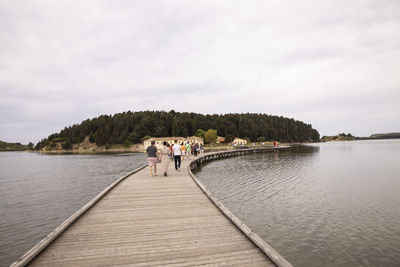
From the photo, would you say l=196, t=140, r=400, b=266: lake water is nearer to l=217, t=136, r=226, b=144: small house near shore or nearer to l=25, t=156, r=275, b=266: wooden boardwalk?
l=25, t=156, r=275, b=266: wooden boardwalk

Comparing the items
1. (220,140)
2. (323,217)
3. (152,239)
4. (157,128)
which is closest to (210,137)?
(220,140)

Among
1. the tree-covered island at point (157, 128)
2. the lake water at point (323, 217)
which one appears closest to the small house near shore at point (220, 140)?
the tree-covered island at point (157, 128)

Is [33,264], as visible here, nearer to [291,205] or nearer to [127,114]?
[291,205]

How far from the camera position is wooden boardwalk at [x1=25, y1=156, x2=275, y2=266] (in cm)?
448

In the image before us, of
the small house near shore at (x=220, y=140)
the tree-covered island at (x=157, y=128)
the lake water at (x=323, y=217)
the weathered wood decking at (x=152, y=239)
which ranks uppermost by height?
the tree-covered island at (x=157, y=128)

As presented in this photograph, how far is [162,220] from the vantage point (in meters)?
6.84

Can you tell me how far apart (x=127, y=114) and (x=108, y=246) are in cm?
17157

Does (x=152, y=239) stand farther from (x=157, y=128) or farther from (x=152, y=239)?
(x=157, y=128)

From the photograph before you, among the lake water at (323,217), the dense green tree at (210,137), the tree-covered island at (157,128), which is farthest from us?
the tree-covered island at (157,128)

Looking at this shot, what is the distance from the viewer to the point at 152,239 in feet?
17.8

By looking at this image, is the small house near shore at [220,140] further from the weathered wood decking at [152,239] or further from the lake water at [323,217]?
the weathered wood decking at [152,239]

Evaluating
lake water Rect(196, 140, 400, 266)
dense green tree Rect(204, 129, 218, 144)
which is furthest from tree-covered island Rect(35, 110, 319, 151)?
lake water Rect(196, 140, 400, 266)

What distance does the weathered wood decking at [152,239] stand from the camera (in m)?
4.48

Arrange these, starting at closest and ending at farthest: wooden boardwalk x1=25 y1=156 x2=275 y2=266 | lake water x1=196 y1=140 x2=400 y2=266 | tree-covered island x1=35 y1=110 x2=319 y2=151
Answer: wooden boardwalk x1=25 y1=156 x2=275 y2=266 → lake water x1=196 y1=140 x2=400 y2=266 → tree-covered island x1=35 y1=110 x2=319 y2=151
